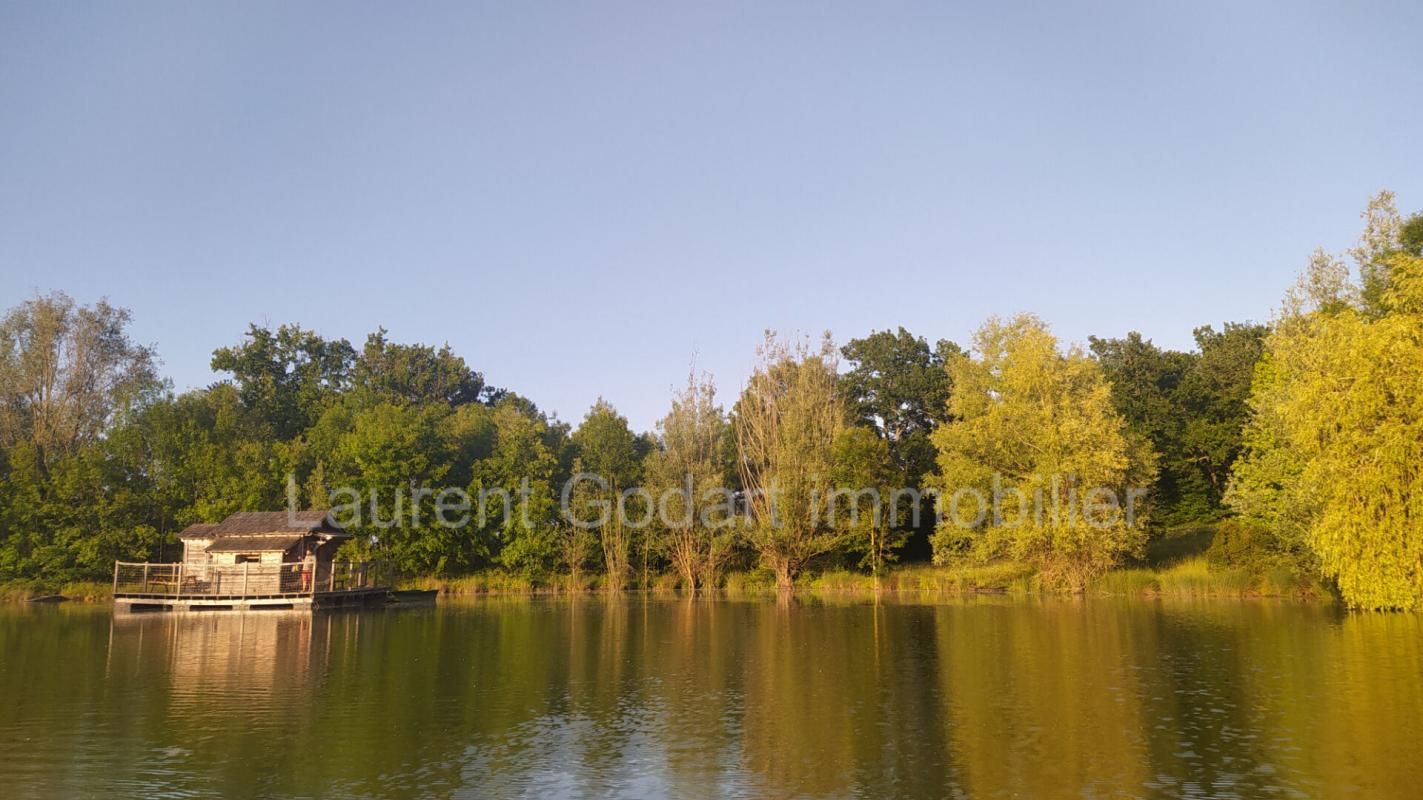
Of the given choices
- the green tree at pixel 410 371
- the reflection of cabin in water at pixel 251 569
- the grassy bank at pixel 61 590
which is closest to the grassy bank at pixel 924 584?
the grassy bank at pixel 61 590

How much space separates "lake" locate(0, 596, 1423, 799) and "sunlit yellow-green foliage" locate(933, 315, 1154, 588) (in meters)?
14.1

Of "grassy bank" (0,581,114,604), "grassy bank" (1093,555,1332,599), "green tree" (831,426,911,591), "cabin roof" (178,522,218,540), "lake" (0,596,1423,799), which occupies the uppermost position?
"green tree" (831,426,911,591)

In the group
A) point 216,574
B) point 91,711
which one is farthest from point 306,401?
point 91,711

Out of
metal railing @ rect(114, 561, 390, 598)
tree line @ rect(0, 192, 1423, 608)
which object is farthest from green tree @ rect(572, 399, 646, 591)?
metal railing @ rect(114, 561, 390, 598)

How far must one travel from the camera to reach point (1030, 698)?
1970 cm

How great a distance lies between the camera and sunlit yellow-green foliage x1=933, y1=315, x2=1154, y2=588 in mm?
49062

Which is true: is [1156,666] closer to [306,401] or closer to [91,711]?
[91,711]

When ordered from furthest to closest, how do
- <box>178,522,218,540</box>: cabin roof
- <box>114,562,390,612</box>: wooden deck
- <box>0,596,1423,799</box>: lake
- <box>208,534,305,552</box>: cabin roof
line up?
<box>178,522,218,540</box>: cabin roof → <box>208,534,305,552</box>: cabin roof → <box>114,562,390,612</box>: wooden deck → <box>0,596,1423,799</box>: lake

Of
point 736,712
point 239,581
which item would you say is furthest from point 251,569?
point 736,712

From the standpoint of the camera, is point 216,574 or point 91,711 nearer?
point 91,711

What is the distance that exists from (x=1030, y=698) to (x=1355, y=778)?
274 inches

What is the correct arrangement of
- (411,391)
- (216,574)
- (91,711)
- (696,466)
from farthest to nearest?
(411,391) < (696,466) < (216,574) < (91,711)

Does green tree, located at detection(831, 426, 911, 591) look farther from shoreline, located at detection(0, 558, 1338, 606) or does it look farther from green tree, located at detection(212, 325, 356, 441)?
green tree, located at detection(212, 325, 356, 441)

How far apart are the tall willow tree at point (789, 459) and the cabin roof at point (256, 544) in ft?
79.0
